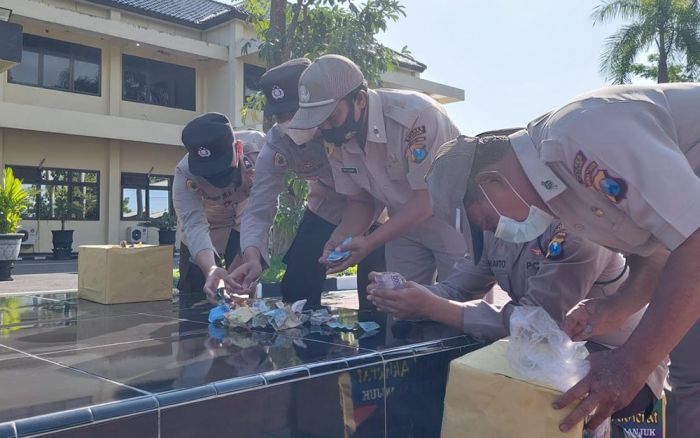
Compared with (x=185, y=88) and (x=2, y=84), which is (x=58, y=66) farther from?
(x=185, y=88)

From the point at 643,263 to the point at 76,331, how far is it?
1679 mm

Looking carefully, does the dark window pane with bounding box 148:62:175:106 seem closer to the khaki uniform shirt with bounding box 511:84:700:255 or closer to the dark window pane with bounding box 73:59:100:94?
the dark window pane with bounding box 73:59:100:94

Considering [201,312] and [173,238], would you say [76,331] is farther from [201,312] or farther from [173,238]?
[173,238]

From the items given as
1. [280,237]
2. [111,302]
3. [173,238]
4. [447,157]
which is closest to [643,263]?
[447,157]

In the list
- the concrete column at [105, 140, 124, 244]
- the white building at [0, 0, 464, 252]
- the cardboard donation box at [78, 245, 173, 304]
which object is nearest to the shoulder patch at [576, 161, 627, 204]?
the cardboard donation box at [78, 245, 173, 304]

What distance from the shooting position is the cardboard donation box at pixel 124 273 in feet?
9.07

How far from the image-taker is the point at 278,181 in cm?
307

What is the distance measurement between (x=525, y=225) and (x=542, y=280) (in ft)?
0.97

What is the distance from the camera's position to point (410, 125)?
248 cm

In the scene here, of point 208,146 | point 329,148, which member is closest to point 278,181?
point 208,146

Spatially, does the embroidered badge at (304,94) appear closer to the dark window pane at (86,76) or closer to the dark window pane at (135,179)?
the dark window pane at (86,76)

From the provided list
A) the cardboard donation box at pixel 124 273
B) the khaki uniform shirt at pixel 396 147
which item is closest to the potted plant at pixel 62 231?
the cardboard donation box at pixel 124 273

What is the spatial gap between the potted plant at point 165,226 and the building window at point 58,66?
3.33 m

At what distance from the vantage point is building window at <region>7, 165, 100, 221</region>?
14.2 metres
